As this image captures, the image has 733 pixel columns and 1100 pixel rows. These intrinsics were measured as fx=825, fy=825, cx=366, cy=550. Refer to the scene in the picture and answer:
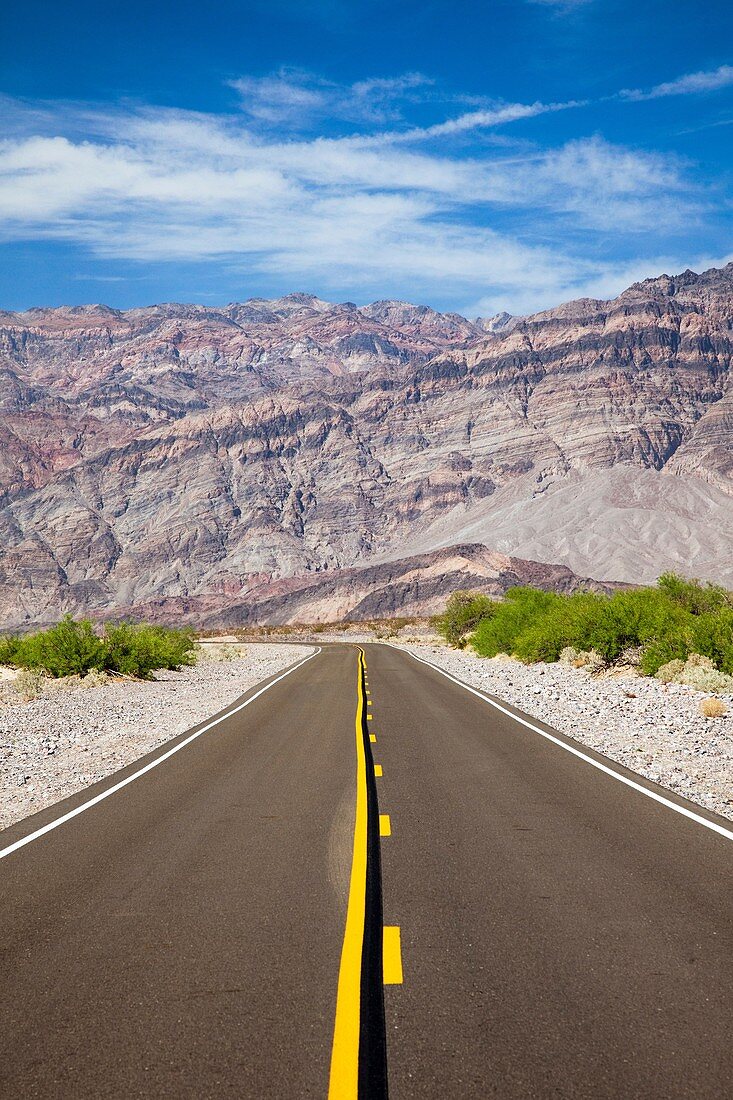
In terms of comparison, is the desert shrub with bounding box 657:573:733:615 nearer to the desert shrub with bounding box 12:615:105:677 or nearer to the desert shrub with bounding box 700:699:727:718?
the desert shrub with bounding box 700:699:727:718

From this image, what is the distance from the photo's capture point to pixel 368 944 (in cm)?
539

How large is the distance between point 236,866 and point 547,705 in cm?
1435

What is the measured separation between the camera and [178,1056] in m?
4.06

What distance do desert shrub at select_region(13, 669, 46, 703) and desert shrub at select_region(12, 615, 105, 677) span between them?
0.78 metres

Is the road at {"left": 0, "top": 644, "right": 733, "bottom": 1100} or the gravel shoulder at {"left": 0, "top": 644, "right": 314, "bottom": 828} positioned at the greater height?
the road at {"left": 0, "top": 644, "right": 733, "bottom": 1100}

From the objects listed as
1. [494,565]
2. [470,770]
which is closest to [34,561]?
[494,565]

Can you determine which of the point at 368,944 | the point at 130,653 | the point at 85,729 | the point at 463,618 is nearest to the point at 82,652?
the point at 130,653

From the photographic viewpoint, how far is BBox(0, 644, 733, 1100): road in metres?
3.97

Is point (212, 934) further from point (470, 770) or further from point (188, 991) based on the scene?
point (470, 770)

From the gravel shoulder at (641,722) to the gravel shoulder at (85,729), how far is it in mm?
7911

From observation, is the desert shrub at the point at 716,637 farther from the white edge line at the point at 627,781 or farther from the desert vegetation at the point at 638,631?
the white edge line at the point at 627,781

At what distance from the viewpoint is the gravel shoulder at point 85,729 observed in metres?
11.5

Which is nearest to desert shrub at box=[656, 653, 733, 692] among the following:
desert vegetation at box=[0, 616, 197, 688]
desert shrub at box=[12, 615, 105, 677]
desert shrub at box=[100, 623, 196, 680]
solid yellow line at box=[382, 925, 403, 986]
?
solid yellow line at box=[382, 925, 403, 986]

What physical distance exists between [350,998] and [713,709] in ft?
45.3
